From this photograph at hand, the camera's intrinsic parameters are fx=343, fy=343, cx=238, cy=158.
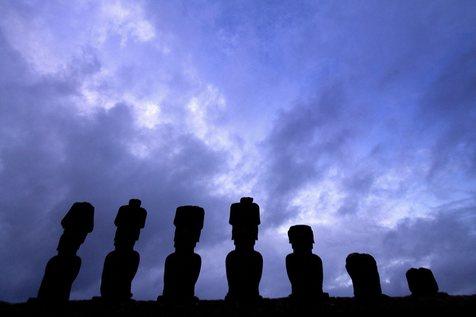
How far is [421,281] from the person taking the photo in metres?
10.0

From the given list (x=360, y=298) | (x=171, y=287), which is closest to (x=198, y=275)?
(x=171, y=287)

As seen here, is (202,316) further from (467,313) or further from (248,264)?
(467,313)

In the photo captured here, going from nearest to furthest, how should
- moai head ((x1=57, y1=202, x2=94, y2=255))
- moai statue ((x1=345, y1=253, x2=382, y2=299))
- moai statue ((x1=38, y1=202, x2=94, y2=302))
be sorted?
1. moai statue ((x1=345, y1=253, x2=382, y2=299))
2. moai statue ((x1=38, y1=202, x2=94, y2=302))
3. moai head ((x1=57, y1=202, x2=94, y2=255))

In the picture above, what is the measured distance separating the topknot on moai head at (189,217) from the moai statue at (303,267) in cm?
261

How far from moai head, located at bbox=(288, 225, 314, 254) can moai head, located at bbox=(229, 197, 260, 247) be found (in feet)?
3.41

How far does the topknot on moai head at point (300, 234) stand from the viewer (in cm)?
960

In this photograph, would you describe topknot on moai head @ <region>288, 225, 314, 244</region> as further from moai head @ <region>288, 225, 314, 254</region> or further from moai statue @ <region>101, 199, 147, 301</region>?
moai statue @ <region>101, 199, 147, 301</region>

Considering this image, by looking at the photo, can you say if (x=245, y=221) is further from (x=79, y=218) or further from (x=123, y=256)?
(x=79, y=218)

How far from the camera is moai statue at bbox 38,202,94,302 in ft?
30.0

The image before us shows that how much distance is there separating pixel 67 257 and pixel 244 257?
5134 mm

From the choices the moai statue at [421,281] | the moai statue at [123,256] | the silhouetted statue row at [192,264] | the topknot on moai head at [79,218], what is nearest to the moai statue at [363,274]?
the silhouetted statue row at [192,264]

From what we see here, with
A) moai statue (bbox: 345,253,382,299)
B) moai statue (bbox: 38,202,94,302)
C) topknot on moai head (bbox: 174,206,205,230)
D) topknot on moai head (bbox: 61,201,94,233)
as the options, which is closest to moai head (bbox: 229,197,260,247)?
topknot on moai head (bbox: 174,206,205,230)

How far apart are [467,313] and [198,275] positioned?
613 cm

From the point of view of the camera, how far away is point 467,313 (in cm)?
686
